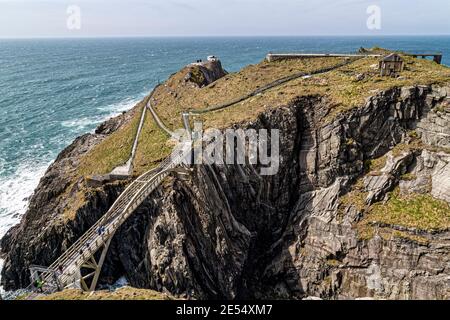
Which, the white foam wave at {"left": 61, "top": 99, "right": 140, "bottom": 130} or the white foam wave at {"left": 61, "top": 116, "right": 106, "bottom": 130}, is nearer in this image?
the white foam wave at {"left": 61, "top": 116, "right": 106, "bottom": 130}

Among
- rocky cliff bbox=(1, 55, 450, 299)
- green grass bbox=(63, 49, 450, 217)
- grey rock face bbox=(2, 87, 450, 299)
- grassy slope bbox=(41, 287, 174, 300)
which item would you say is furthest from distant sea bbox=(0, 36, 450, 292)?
grassy slope bbox=(41, 287, 174, 300)

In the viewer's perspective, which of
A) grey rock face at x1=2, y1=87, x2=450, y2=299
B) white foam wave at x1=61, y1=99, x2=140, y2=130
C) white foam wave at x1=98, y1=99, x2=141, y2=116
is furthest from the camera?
white foam wave at x1=98, y1=99, x2=141, y2=116

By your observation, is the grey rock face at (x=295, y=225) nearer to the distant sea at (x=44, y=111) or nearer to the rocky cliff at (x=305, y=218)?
the rocky cliff at (x=305, y=218)

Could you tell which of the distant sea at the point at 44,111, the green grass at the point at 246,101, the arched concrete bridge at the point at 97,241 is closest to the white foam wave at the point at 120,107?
the distant sea at the point at 44,111

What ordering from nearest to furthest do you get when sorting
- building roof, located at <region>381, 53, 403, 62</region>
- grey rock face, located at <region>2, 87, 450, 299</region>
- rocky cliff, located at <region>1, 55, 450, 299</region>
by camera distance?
grey rock face, located at <region>2, 87, 450, 299</region>, rocky cliff, located at <region>1, 55, 450, 299</region>, building roof, located at <region>381, 53, 403, 62</region>

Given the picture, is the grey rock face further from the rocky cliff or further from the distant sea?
the distant sea

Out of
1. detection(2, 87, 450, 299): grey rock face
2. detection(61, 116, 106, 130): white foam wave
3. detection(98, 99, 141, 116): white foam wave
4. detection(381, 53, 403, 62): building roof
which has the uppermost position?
detection(381, 53, 403, 62): building roof
